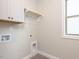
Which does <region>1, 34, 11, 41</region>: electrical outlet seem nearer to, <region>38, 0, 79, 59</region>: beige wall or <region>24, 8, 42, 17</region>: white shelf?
<region>24, 8, 42, 17</region>: white shelf

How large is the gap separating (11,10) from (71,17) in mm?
1493

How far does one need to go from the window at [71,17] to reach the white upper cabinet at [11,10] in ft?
3.96

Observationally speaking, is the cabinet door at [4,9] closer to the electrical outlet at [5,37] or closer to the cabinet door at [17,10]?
the cabinet door at [17,10]

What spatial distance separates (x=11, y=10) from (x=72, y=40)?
4.97 ft

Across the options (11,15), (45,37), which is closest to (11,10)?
(11,15)

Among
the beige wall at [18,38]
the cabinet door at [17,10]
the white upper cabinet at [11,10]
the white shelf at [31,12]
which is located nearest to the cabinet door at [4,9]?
the white upper cabinet at [11,10]

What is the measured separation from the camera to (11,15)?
1608 mm

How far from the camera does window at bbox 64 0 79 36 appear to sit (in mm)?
2180

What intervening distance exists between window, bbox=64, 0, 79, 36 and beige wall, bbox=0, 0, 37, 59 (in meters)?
0.97

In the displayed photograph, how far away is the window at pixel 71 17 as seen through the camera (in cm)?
218

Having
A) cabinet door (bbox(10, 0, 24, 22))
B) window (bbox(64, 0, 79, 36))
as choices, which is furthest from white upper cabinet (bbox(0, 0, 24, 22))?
window (bbox(64, 0, 79, 36))

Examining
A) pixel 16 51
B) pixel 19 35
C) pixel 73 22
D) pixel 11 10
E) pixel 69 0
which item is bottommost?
pixel 16 51

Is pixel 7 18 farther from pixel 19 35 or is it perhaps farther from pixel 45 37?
pixel 45 37

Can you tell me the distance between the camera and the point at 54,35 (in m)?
2.43
